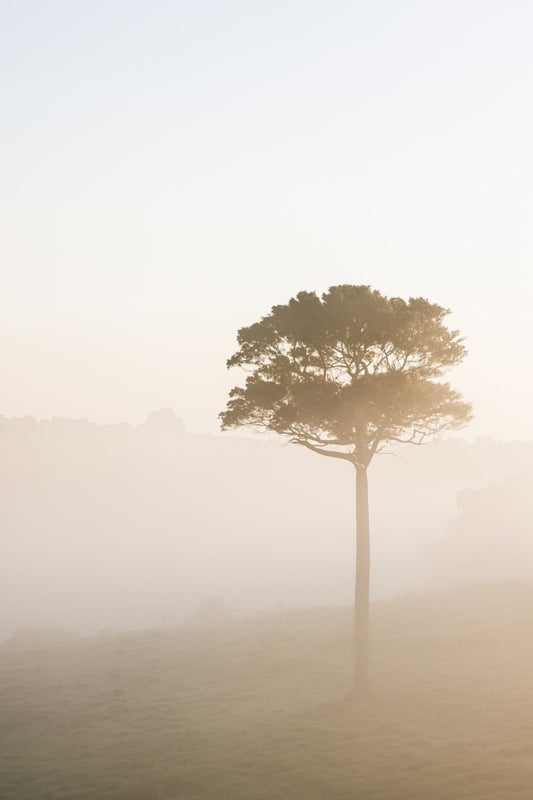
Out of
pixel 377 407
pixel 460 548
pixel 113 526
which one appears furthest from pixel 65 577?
pixel 377 407

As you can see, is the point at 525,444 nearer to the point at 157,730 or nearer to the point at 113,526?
the point at 113,526

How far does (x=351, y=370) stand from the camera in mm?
24297

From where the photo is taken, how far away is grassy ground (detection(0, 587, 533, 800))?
16.8 m

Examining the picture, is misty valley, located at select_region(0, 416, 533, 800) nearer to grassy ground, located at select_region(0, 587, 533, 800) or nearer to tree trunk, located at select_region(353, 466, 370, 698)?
grassy ground, located at select_region(0, 587, 533, 800)

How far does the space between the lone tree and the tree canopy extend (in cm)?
3

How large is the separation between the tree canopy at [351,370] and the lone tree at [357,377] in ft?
0.11

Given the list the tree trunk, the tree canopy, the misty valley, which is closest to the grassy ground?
the misty valley

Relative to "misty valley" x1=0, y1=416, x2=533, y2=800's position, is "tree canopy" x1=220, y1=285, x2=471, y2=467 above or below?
above

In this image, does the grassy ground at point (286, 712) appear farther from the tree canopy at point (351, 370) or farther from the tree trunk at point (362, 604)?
the tree canopy at point (351, 370)

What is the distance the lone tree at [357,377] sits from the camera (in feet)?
77.0

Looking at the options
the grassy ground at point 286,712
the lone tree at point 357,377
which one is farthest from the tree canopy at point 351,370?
the grassy ground at point 286,712

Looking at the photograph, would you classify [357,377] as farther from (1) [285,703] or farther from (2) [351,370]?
(1) [285,703]

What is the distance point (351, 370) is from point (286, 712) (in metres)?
11.5

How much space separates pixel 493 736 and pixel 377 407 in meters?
10.1
